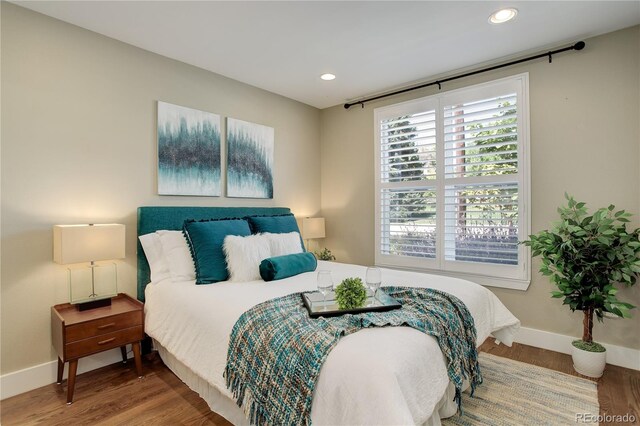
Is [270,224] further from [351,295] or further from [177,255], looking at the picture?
[351,295]

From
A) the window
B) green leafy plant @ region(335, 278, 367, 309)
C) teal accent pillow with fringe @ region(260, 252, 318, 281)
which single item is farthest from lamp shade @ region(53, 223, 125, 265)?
the window

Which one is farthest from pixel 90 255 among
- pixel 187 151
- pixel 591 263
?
pixel 591 263

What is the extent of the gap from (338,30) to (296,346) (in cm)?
233

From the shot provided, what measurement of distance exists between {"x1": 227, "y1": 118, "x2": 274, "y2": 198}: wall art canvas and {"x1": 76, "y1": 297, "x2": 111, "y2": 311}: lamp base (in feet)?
4.89

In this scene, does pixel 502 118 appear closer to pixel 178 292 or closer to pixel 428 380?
pixel 428 380

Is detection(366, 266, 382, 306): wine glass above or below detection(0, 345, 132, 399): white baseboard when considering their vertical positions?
above

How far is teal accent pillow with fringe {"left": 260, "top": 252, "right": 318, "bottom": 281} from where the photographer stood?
102 inches

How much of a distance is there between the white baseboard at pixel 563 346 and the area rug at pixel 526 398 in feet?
1.55

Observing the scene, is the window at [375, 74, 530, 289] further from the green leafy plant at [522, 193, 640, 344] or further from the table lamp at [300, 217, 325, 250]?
the table lamp at [300, 217, 325, 250]

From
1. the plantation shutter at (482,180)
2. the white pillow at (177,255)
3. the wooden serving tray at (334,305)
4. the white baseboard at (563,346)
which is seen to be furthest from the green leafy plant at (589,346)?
the white pillow at (177,255)

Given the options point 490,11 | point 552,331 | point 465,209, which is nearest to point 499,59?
point 490,11

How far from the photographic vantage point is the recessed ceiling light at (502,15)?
7.85 feet

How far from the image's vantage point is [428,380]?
4.73 ft

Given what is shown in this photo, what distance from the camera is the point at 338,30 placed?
2.62 meters
